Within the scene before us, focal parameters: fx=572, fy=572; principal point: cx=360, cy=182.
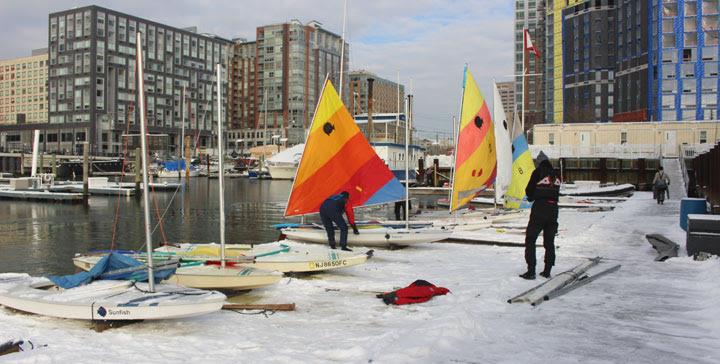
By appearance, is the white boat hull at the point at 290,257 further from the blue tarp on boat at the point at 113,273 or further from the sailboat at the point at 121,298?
the sailboat at the point at 121,298

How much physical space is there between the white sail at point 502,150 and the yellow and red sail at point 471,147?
124cm

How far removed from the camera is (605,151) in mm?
52906

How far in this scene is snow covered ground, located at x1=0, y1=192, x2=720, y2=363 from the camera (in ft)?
20.7

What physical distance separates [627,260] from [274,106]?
145m

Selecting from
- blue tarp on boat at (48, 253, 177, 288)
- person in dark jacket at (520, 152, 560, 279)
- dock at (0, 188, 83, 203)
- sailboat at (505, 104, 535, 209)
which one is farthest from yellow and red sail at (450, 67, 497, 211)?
dock at (0, 188, 83, 203)

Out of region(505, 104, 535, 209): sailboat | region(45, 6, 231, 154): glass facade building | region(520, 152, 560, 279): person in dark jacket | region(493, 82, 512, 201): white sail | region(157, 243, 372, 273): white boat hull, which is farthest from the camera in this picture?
region(45, 6, 231, 154): glass facade building

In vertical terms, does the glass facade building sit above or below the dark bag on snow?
above

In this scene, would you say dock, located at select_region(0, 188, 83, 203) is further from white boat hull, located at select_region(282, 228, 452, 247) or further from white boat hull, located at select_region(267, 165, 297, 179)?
white boat hull, located at select_region(267, 165, 297, 179)

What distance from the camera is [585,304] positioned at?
849 centimetres

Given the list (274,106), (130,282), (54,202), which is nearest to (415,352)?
(130,282)

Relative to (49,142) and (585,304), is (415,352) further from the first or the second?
(49,142)

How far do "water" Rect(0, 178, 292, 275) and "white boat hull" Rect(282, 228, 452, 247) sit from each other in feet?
16.3

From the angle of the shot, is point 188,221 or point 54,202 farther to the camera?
point 54,202

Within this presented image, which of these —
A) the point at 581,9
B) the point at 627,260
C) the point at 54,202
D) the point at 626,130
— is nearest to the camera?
the point at 627,260
